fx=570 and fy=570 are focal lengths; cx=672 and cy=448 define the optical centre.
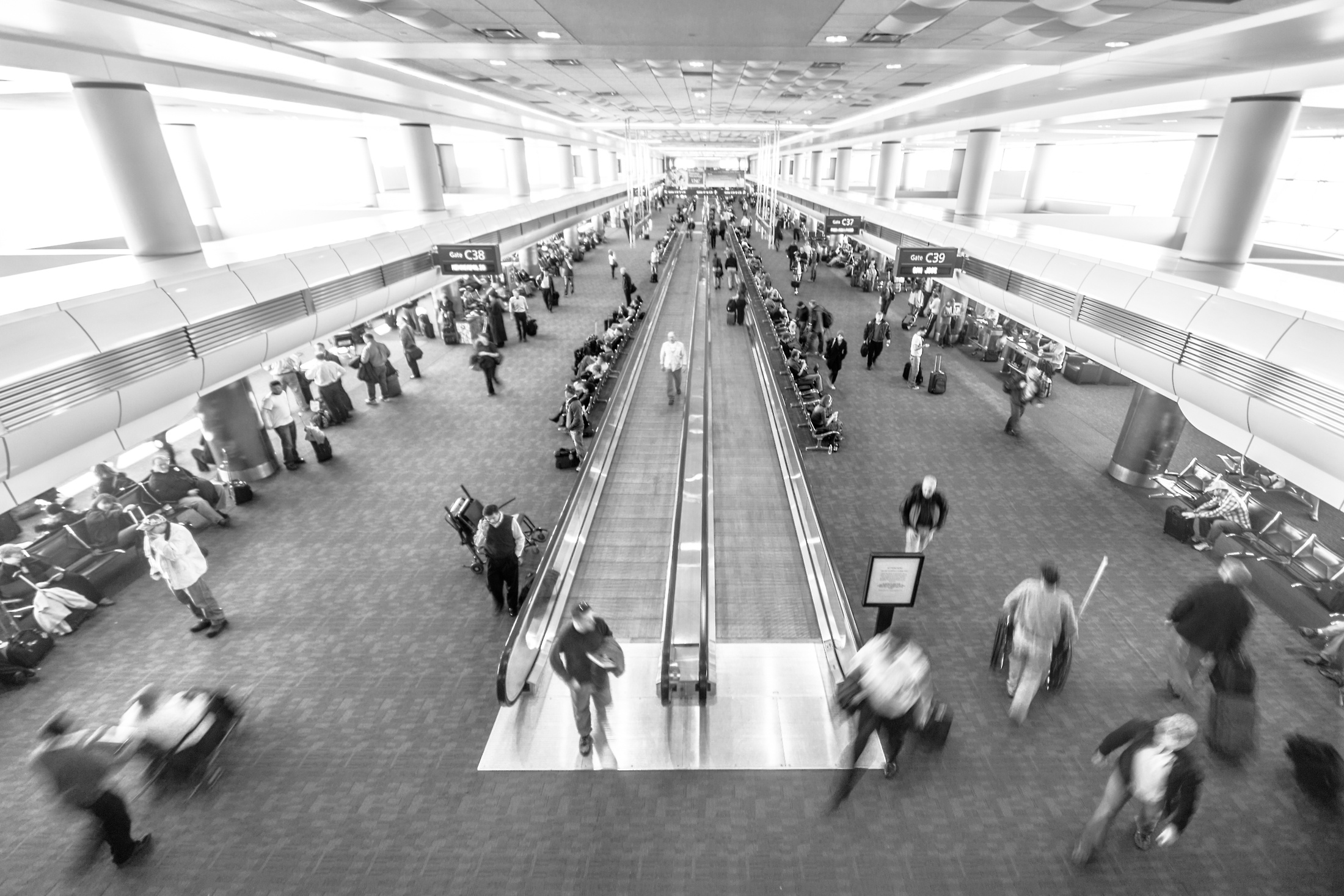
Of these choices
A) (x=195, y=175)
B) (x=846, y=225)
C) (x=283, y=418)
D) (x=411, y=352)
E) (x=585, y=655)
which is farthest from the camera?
(x=846, y=225)

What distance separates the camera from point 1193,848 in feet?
14.0

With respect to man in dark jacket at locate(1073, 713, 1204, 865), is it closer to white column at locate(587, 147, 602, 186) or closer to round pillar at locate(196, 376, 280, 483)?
round pillar at locate(196, 376, 280, 483)

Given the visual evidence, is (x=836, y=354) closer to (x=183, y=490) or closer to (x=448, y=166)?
(x=183, y=490)

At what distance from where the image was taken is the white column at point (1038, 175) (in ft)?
72.0

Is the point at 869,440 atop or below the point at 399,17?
below

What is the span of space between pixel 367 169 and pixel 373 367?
13440 mm

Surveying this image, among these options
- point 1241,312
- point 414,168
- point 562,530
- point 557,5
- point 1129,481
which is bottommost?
point 1129,481

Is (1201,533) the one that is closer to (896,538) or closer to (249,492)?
(896,538)

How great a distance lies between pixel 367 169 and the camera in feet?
72.3

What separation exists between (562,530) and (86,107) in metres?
7.34

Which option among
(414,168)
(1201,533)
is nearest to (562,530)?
(1201,533)

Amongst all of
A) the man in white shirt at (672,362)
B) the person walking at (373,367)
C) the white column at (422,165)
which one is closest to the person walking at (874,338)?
the man in white shirt at (672,362)

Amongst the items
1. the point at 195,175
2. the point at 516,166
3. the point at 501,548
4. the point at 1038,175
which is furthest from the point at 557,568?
the point at 1038,175

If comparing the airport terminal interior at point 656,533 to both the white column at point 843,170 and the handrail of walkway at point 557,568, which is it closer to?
the handrail of walkway at point 557,568
